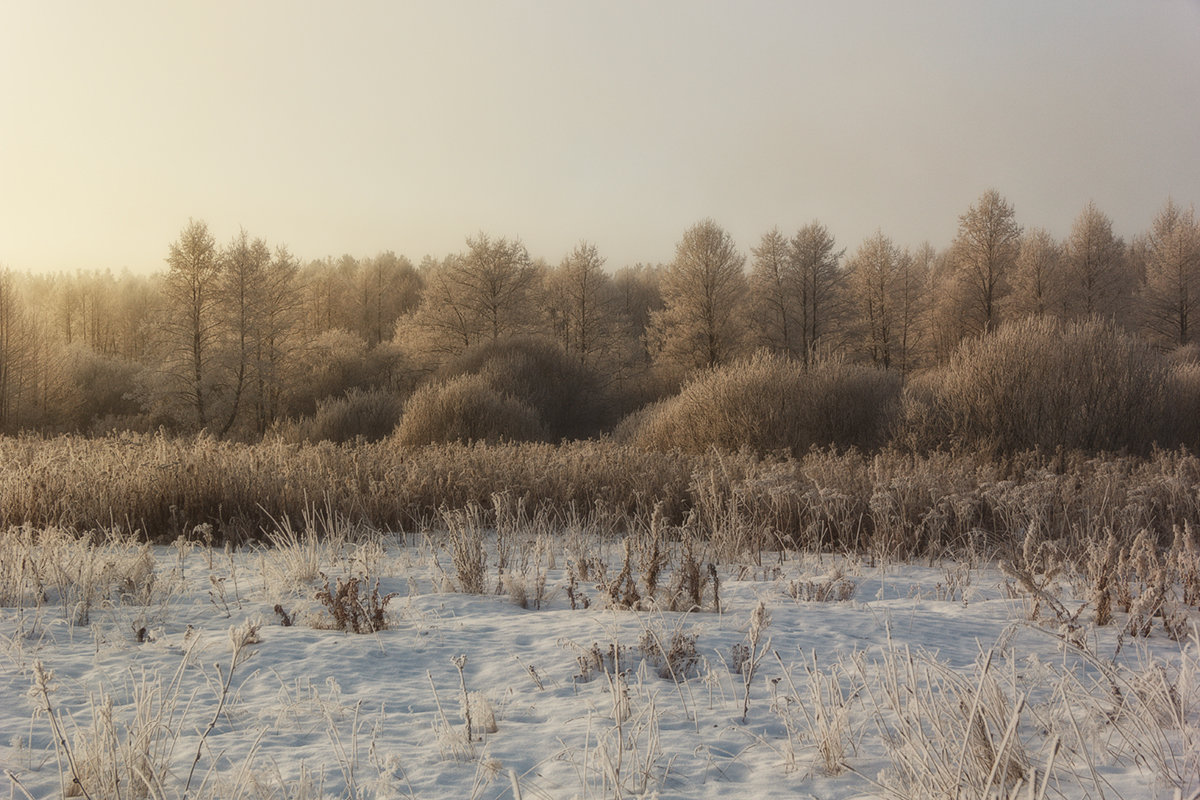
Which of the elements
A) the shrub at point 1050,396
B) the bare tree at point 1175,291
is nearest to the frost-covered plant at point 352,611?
the shrub at point 1050,396

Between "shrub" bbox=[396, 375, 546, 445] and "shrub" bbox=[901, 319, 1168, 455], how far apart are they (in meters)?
9.52

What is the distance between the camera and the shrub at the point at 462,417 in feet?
63.8

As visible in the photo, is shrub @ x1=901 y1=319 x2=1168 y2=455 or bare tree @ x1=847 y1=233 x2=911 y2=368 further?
bare tree @ x1=847 y1=233 x2=911 y2=368

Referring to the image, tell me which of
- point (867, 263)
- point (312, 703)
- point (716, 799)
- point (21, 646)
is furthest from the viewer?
point (867, 263)

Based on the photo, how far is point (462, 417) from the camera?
19625mm

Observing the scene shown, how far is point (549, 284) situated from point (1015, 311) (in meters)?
24.8

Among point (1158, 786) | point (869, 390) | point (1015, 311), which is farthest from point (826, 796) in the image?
point (1015, 311)

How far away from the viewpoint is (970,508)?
7.21 m

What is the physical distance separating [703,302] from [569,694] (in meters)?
33.1

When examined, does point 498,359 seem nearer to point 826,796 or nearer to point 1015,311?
point 826,796

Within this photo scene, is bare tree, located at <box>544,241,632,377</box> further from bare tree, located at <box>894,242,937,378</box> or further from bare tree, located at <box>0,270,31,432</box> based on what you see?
bare tree, located at <box>0,270,31,432</box>

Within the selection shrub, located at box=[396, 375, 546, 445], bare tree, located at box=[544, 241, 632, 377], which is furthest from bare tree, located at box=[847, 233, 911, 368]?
shrub, located at box=[396, 375, 546, 445]

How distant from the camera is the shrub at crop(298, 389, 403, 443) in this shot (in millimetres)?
23641

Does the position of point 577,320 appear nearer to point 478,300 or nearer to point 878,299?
point 478,300
